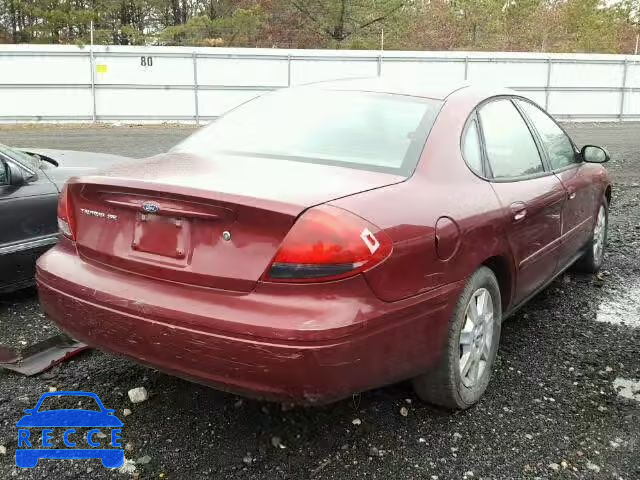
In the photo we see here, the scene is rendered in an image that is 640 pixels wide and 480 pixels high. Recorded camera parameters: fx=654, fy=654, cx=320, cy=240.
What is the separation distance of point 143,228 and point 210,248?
0.35m

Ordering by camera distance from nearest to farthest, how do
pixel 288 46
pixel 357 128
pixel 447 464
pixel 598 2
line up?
1. pixel 447 464
2. pixel 357 128
3. pixel 288 46
4. pixel 598 2

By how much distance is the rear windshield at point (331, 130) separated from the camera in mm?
2947

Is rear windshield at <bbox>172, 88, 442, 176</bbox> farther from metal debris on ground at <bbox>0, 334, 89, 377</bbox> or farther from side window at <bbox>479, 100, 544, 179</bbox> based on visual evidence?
metal debris on ground at <bbox>0, 334, 89, 377</bbox>

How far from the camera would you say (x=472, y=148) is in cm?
322

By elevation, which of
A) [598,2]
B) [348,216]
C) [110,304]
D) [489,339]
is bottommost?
[489,339]

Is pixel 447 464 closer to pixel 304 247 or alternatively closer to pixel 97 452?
pixel 304 247

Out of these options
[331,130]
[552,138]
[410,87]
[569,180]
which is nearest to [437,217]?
[331,130]

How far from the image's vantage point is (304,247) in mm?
2305

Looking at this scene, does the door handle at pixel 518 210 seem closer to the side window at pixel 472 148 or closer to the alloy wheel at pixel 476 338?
the side window at pixel 472 148

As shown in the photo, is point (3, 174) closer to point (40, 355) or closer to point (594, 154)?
point (40, 355)

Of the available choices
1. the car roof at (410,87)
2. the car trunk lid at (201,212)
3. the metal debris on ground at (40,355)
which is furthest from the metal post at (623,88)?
the metal debris on ground at (40,355)

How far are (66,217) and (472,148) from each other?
1946 mm

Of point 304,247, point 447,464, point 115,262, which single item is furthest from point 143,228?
point 447,464

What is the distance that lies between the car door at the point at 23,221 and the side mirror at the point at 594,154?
3666 millimetres
